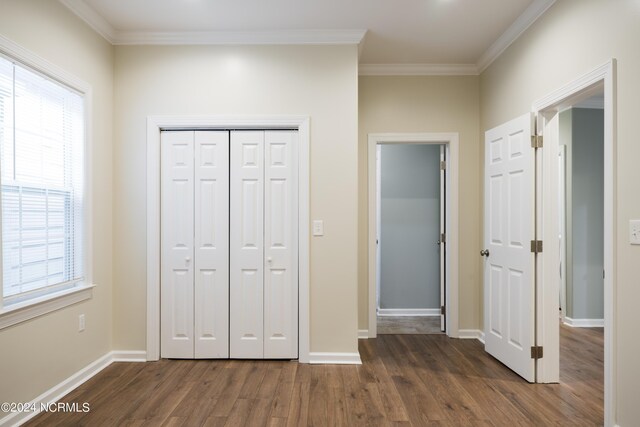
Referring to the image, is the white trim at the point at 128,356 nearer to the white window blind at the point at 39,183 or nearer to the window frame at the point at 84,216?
the window frame at the point at 84,216

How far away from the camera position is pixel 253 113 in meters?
3.18

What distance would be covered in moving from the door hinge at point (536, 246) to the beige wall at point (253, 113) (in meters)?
1.35

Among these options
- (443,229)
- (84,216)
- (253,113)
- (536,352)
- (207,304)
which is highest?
(253,113)

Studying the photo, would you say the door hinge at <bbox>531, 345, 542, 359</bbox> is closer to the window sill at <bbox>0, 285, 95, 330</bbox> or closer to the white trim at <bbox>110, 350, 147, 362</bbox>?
the white trim at <bbox>110, 350, 147, 362</bbox>

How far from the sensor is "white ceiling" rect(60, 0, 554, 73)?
274 cm

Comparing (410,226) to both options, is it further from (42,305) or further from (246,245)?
(42,305)

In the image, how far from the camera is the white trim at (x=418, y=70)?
381cm

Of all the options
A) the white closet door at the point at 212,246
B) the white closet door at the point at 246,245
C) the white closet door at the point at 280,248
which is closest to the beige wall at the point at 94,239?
the white closet door at the point at 212,246

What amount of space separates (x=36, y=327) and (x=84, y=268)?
0.61m

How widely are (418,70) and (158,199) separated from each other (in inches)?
112

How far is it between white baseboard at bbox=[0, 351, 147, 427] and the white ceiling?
2.67 meters

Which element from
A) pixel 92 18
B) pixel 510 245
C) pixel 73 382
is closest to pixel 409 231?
pixel 510 245

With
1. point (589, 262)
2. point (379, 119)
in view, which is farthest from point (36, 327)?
point (589, 262)

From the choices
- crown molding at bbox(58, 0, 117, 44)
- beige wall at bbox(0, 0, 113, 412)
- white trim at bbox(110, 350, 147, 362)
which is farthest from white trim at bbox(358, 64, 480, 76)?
white trim at bbox(110, 350, 147, 362)
